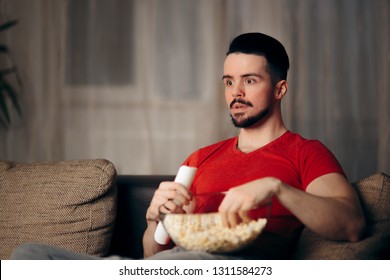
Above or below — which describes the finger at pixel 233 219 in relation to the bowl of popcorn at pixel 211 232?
above

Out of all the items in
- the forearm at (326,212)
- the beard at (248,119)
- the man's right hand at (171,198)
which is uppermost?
the beard at (248,119)

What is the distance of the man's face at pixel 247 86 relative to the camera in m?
1.44

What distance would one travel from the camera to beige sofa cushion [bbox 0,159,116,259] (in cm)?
155

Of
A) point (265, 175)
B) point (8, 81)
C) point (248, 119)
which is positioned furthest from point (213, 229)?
point (8, 81)

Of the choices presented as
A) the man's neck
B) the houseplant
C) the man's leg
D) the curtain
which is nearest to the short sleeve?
the man's neck

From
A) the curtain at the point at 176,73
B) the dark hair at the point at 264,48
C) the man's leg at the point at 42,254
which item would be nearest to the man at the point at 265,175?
the dark hair at the point at 264,48

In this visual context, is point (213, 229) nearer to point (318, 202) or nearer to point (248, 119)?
point (318, 202)

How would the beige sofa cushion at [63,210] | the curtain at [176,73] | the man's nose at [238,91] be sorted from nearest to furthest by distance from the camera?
1. the man's nose at [238,91]
2. the beige sofa cushion at [63,210]
3. the curtain at [176,73]

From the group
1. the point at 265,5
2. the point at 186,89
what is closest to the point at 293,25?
the point at 265,5

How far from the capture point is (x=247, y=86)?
1451 mm

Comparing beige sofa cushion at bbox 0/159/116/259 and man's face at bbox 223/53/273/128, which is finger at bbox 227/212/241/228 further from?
beige sofa cushion at bbox 0/159/116/259

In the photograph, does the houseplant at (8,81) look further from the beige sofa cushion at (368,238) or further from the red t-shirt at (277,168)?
the beige sofa cushion at (368,238)

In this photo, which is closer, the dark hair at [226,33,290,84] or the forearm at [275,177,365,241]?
the forearm at [275,177,365,241]

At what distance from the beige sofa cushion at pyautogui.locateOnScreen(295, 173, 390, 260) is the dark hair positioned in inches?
14.0
